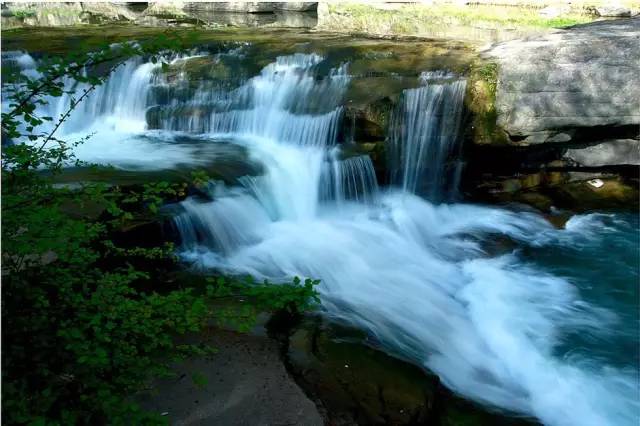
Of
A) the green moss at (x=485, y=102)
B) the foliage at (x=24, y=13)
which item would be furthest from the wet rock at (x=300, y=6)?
the green moss at (x=485, y=102)

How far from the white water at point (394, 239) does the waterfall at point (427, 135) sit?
0.07 ft

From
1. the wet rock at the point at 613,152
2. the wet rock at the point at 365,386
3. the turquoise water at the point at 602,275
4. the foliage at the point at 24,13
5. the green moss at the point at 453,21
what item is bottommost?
the turquoise water at the point at 602,275

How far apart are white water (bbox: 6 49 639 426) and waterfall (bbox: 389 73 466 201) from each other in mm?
21

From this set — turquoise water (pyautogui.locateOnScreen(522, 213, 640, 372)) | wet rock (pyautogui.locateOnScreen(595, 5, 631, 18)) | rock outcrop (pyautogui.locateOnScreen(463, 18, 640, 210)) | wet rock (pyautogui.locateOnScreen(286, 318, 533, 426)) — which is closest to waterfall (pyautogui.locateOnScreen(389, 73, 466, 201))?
rock outcrop (pyautogui.locateOnScreen(463, 18, 640, 210))

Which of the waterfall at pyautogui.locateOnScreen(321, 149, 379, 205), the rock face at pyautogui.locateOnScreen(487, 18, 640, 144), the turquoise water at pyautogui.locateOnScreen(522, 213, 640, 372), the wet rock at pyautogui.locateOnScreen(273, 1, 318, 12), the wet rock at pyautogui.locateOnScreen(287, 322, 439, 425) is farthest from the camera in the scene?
the wet rock at pyautogui.locateOnScreen(273, 1, 318, 12)

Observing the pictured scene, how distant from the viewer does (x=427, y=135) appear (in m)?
8.28

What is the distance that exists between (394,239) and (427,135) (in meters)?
1.90

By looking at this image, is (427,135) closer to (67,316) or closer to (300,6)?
(67,316)

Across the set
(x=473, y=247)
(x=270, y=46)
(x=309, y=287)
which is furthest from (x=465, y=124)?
(x=309, y=287)

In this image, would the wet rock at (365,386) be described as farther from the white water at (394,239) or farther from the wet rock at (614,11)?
the wet rock at (614,11)

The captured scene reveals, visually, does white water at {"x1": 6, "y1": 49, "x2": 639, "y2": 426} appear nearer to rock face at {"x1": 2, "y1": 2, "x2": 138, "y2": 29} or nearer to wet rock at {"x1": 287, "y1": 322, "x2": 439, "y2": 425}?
wet rock at {"x1": 287, "y1": 322, "x2": 439, "y2": 425}

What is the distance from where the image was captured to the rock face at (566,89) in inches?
316

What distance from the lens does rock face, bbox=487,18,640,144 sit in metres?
8.03

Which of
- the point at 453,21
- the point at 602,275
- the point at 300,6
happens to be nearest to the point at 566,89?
the point at 602,275
